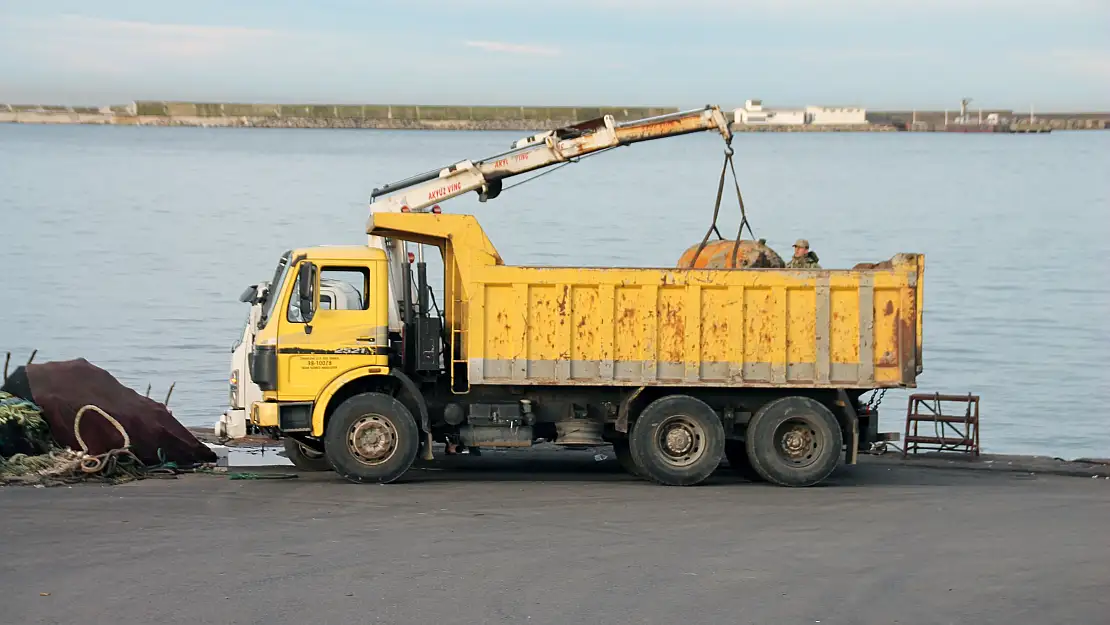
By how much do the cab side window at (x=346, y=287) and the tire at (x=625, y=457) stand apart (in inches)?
136

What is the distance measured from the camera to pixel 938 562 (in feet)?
41.0

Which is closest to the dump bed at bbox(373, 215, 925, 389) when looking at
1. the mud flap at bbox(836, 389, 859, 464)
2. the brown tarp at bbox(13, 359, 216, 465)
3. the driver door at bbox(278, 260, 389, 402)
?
the mud flap at bbox(836, 389, 859, 464)

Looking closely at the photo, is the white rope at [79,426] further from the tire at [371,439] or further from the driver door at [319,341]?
the tire at [371,439]

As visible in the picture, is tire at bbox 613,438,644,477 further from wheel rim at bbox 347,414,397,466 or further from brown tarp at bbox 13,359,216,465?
brown tarp at bbox 13,359,216,465

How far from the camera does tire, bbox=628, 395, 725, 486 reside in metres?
16.3

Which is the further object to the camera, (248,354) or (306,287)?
(248,354)

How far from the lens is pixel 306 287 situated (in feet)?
52.8

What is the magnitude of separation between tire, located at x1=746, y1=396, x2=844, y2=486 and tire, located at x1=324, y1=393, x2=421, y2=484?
3855 mm

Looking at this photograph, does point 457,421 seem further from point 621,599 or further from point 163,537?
point 621,599

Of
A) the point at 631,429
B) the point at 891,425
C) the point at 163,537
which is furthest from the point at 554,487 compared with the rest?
the point at 891,425

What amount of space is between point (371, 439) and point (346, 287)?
175 cm

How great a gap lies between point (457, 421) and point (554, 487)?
138 cm

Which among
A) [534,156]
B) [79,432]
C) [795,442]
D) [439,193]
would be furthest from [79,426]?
[795,442]

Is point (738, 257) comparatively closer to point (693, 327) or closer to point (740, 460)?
point (693, 327)
